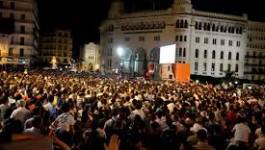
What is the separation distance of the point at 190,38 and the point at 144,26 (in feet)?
50.4

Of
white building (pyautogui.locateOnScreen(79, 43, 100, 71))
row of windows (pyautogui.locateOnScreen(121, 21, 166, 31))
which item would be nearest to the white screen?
row of windows (pyautogui.locateOnScreen(121, 21, 166, 31))

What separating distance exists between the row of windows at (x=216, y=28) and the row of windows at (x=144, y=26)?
8850mm

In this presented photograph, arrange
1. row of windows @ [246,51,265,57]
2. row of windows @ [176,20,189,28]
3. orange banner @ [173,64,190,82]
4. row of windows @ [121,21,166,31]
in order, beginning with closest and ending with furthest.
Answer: orange banner @ [173,64,190,82]
row of windows @ [176,20,189,28]
row of windows @ [121,21,166,31]
row of windows @ [246,51,265,57]

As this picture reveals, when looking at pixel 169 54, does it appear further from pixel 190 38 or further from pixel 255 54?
pixel 255 54

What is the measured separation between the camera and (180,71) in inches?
2051

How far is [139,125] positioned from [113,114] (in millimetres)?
1867

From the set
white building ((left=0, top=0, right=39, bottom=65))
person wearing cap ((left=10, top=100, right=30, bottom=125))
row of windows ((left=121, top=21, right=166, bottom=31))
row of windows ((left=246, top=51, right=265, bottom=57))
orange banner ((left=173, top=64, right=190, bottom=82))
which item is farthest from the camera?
row of windows ((left=246, top=51, right=265, bottom=57))

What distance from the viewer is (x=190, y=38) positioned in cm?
11169

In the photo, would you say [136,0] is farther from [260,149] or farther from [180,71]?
[260,149]

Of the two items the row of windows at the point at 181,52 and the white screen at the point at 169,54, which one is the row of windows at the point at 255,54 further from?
the white screen at the point at 169,54

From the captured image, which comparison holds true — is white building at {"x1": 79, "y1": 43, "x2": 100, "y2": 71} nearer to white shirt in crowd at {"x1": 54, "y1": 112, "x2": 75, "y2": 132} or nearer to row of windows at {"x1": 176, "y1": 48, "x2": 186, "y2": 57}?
row of windows at {"x1": 176, "y1": 48, "x2": 186, "y2": 57}

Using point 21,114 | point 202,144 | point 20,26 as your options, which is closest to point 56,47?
point 20,26

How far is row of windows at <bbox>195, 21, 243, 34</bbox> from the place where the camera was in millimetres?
113250

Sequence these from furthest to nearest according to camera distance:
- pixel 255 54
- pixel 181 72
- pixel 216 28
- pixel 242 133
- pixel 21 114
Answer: pixel 255 54, pixel 216 28, pixel 181 72, pixel 21 114, pixel 242 133
